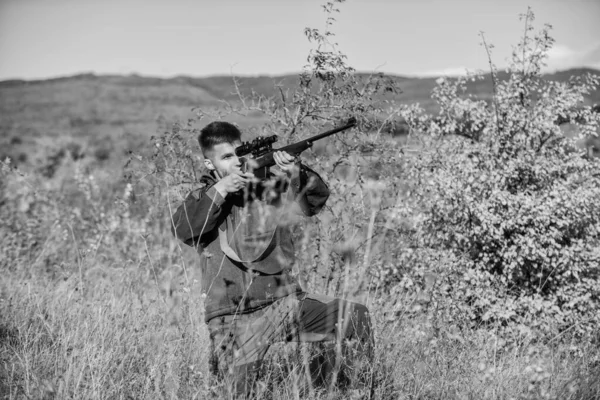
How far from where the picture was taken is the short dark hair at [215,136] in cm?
310

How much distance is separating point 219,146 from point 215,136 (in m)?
0.07

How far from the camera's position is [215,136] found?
3109mm

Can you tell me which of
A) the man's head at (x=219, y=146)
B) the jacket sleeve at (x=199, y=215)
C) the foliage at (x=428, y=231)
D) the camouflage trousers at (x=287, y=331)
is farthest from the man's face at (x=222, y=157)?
the camouflage trousers at (x=287, y=331)

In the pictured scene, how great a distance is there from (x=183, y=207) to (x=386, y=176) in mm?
2186

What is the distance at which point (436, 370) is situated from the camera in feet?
8.75

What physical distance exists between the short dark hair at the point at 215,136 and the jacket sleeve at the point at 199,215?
15.6 inches

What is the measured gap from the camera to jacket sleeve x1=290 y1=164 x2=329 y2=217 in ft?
9.84

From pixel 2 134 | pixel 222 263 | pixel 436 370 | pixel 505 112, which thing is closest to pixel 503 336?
pixel 436 370

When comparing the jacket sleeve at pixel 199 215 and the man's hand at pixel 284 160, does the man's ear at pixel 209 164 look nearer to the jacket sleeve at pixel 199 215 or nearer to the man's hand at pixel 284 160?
the jacket sleeve at pixel 199 215

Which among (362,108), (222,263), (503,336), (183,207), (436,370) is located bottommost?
(503,336)

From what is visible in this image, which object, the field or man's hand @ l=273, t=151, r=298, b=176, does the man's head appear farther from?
the field

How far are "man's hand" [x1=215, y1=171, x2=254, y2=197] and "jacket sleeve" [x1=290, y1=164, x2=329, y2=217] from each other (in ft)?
1.16

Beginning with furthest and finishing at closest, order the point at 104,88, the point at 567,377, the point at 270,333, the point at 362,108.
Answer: the point at 104,88, the point at 362,108, the point at 567,377, the point at 270,333

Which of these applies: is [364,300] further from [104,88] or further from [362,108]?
[104,88]
